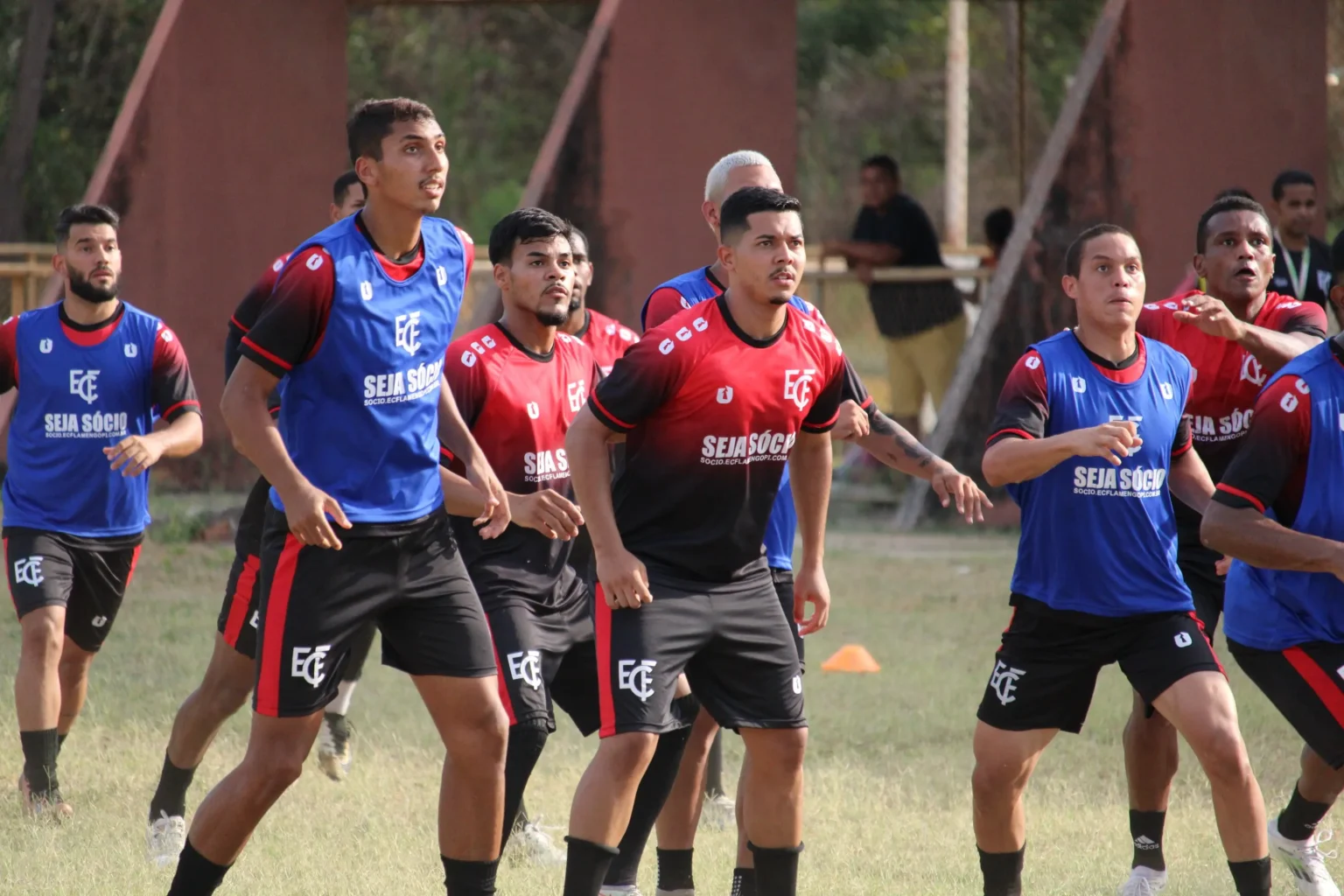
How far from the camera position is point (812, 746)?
27.8 feet

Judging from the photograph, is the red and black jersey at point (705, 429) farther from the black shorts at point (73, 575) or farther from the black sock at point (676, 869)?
the black shorts at point (73, 575)

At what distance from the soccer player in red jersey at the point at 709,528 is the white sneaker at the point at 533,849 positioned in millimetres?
1475

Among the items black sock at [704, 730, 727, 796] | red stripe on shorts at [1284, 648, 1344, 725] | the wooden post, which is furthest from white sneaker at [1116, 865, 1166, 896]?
the wooden post

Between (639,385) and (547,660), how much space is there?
4.89ft

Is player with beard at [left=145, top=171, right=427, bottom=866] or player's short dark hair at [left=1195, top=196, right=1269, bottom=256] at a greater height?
player's short dark hair at [left=1195, top=196, right=1269, bottom=256]

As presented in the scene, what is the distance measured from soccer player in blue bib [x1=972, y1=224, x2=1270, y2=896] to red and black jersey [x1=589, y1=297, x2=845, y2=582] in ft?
2.29

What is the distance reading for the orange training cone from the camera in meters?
10.1

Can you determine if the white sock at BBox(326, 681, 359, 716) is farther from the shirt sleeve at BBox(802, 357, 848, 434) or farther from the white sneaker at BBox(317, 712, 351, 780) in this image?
the shirt sleeve at BBox(802, 357, 848, 434)

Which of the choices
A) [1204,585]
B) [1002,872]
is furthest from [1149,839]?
[1204,585]

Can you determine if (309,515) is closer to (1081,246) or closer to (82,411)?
(1081,246)

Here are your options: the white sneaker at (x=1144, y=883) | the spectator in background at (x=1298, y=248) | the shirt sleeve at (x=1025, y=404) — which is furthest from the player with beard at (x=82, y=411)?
the spectator in background at (x=1298, y=248)

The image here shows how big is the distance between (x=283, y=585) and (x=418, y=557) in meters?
0.39

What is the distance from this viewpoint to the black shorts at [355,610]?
509cm

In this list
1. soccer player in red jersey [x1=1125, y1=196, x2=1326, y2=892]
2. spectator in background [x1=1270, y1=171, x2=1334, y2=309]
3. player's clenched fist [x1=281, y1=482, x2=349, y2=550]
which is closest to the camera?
player's clenched fist [x1=281, y1=482, x2=349, y2=550]
